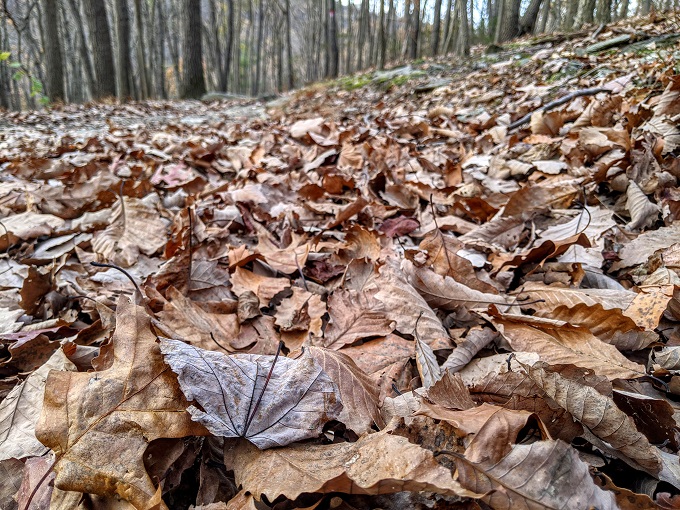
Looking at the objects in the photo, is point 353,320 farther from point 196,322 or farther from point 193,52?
point 193,52

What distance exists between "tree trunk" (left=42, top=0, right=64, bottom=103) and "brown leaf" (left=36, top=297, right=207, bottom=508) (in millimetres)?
13466

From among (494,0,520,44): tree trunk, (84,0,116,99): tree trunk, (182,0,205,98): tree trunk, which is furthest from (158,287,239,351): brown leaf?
(494,0,520,44): tree trunk

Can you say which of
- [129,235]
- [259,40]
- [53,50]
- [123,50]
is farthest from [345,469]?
[259,40]

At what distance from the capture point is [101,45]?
1186cm

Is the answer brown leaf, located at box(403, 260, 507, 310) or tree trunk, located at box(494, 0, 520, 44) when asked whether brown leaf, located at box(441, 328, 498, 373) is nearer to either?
brown leaf, located at box(403, 260, 507, 310)

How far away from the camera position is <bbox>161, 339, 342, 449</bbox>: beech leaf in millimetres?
782

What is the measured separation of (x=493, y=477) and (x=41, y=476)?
0.79 metres

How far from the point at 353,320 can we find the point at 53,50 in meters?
13.7

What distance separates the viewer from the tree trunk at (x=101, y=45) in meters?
11.6

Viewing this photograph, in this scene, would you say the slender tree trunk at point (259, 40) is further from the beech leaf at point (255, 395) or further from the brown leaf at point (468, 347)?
the beech leaf at point (255, 395)

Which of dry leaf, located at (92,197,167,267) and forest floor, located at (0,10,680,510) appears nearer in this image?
forest floor, located at (0,10,680,510)

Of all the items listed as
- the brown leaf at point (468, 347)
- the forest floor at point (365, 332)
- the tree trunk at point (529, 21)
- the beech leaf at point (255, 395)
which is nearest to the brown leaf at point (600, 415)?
the forest floor at point (365, 332)

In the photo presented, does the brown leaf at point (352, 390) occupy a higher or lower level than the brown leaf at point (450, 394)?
lower

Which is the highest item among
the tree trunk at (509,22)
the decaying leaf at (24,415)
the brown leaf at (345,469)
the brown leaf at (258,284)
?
the tree trunk at (509,22)
